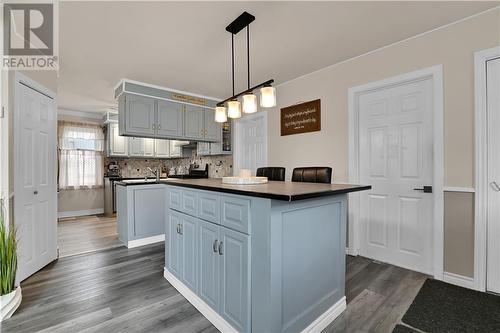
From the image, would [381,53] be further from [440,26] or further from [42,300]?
[42,300]

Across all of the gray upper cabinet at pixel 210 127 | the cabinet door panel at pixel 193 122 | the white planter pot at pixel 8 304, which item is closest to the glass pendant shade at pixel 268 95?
the white planter pot at pixel 8 304

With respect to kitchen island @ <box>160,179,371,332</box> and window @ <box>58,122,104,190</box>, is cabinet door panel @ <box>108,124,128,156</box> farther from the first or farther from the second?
kitchen island @ <box>160,179,371,332</box>

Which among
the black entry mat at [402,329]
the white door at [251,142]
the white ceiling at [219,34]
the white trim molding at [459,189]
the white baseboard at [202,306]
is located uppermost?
the white ceiling at [219,34]

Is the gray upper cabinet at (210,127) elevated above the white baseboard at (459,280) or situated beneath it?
elevated above

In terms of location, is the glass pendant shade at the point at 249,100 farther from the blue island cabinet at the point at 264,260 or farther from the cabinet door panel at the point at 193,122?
the cabinet door panel at the point at 193,122

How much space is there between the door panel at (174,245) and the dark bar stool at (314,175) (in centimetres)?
130

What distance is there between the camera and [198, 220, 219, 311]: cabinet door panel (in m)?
1.70

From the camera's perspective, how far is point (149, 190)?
356 centimetres

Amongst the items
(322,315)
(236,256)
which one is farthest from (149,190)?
(322,315)

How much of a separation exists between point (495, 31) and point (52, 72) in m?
4.58

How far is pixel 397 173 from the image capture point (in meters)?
2.69

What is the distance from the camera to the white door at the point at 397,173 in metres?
2.48

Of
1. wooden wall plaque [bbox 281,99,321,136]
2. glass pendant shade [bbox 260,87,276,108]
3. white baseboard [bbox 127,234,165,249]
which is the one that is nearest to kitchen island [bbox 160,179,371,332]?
glass pendant shade [bbox 260,87,276,108]

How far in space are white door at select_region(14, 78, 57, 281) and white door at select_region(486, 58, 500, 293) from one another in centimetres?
431
